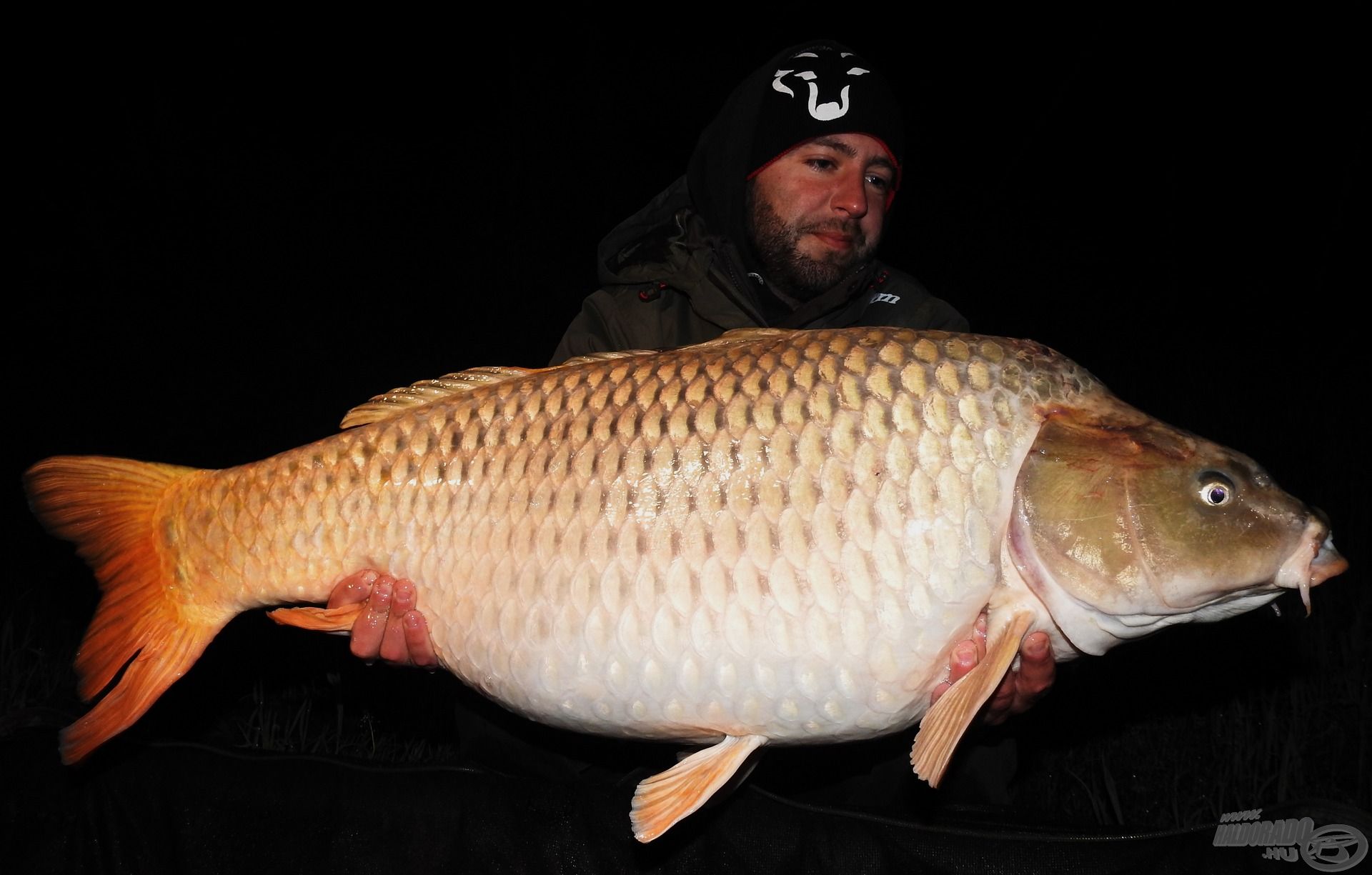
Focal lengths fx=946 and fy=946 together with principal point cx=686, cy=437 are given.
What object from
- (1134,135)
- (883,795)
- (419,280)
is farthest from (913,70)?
(883,795)

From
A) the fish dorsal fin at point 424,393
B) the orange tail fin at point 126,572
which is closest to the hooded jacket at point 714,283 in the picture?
the fish dorsal fin at point 424,393

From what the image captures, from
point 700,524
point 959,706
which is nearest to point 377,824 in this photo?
point 700,524

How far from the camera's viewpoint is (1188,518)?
110cm

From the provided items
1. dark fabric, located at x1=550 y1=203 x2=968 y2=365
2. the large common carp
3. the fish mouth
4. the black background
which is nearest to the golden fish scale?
the large common carp

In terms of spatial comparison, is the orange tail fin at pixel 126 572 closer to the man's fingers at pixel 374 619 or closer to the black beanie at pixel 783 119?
the man's fingers at pixel 374 619

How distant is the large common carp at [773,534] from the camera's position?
3.62 feet

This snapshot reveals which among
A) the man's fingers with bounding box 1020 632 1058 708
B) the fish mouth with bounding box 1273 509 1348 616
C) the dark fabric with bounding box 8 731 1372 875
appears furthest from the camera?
the dark fabric with bounding box 8 731 1372 875

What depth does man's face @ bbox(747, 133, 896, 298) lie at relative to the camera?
204cm

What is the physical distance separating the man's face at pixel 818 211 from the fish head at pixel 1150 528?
3.26ft

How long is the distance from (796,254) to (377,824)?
1373 millimetres

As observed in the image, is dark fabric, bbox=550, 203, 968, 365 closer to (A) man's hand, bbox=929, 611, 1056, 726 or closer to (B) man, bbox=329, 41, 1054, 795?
(B) man, bbox=329, 41, 1054, 795

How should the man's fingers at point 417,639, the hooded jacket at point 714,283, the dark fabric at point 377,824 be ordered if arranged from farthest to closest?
the hooded jacket at point 714,283
the dark fabric at point 377,824
the man's fingers at point 417,639

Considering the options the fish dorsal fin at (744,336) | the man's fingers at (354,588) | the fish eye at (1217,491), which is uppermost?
the fish dorsal fin at (744,336)

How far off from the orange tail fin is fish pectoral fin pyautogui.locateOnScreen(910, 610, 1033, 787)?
967 mm
